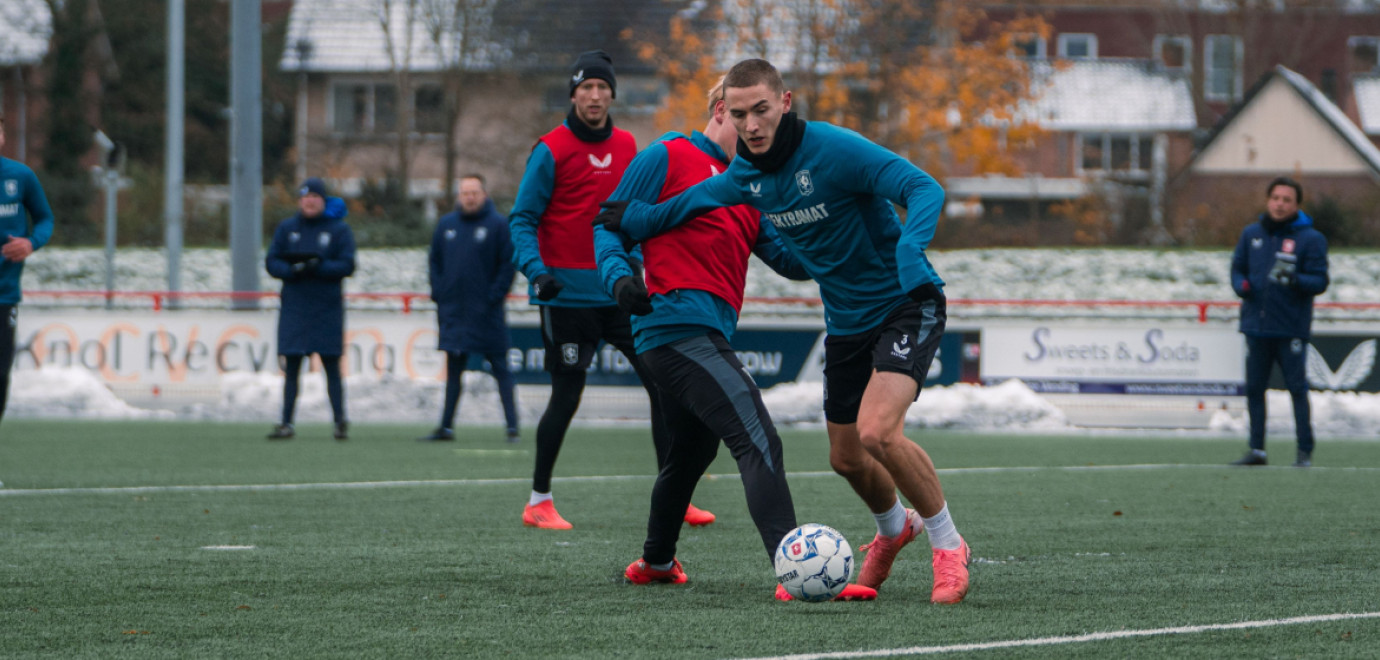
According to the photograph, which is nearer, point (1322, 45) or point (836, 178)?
point (836, 178)

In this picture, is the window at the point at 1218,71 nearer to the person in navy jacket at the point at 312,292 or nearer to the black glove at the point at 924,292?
the person in navy jacket at the point at 312,292

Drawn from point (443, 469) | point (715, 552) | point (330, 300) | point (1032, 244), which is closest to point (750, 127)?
point (715, 552)

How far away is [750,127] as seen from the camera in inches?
199

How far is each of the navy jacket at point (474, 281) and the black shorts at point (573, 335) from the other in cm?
573

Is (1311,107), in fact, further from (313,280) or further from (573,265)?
(573,265)

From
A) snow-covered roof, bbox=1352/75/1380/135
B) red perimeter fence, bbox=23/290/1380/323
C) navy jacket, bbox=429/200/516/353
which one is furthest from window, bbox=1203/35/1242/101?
navy jacket, bbox=429/200/516/353

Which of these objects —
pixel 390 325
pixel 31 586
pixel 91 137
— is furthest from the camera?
pixel 91 137

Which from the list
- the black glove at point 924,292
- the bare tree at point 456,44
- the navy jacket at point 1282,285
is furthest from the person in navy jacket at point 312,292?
the bare tree at point 456,44

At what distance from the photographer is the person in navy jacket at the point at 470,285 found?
1331 cm

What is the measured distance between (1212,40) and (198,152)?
33.0 meters

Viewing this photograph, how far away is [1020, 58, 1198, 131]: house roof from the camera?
51.9 metres

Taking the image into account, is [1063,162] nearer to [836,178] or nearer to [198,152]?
[198,152]

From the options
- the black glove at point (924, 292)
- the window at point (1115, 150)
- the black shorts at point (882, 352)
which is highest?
the window at point (1115, 150)

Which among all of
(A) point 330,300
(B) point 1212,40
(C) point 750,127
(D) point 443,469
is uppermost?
(B) point 1212,40
